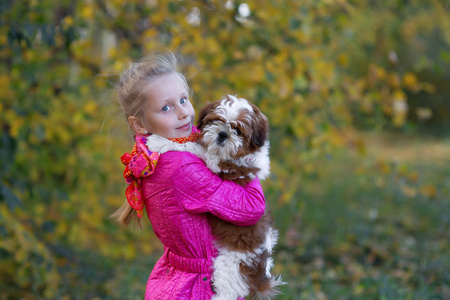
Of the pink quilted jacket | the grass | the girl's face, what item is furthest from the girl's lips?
the grass

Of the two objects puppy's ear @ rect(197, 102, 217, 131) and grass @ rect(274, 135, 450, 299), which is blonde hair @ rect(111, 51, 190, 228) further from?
grass @ rect(274, 135, 450, 299)

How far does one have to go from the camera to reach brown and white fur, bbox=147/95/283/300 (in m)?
1.61

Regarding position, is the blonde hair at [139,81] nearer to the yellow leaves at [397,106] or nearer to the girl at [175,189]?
the girl at [175,189]

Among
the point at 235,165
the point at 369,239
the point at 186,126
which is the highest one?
the point at 186,126

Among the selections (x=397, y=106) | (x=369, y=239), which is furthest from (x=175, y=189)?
(x=369, y=239)

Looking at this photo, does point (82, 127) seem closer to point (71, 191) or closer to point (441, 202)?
point (71, 191)

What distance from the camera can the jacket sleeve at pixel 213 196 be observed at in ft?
5.28

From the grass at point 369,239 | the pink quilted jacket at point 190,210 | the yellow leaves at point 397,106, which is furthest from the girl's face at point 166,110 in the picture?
the yellow leaves at point 397,106

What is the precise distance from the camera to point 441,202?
609 cm

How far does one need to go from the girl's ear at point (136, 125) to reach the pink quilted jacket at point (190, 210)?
6.3 inches

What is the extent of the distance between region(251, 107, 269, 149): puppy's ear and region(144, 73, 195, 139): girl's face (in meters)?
0.27

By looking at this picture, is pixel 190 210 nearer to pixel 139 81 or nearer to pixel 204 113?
pixel 204 113

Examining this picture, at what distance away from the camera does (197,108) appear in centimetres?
292

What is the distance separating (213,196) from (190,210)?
105mm
